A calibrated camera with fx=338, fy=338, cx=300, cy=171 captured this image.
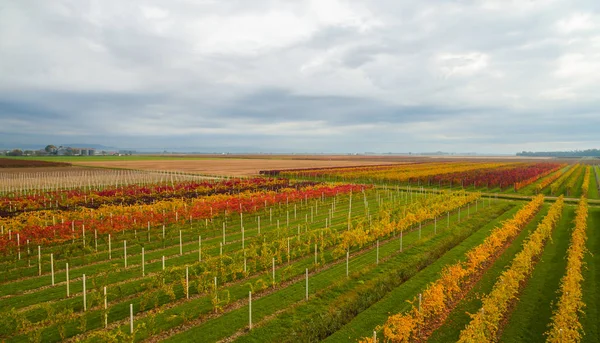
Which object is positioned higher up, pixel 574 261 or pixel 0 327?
pixel 574 261

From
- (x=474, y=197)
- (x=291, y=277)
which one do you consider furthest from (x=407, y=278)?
(x=474, y=197)

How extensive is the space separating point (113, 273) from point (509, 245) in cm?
1953

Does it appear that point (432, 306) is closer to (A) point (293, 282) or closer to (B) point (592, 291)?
(A) point (293, 282)

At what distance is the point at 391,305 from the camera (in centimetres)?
1150

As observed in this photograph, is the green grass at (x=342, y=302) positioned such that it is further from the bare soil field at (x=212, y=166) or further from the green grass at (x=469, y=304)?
the bare soil field at (x=212, y=166)

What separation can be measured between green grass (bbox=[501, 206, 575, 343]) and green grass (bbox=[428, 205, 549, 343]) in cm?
106

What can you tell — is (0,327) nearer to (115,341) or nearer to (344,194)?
(115,341)

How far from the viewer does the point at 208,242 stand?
19.3 meters

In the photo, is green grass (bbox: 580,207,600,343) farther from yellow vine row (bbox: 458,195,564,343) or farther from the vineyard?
yellow vine row (bbox: 458,195,564,343)

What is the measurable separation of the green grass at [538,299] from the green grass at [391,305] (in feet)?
9.80

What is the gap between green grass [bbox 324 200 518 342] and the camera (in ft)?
32.4

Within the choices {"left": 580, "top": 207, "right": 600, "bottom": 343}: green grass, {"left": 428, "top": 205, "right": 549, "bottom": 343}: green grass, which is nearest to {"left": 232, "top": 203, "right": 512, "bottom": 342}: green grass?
{"left": 428, "top": 205, "right": 549, "bottom": 343}: green grass

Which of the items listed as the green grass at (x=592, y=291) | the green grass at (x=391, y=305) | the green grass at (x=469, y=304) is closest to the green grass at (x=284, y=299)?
the green grass at (x=391, y=305)

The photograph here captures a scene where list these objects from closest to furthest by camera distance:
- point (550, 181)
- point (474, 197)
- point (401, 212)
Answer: point (401, 212)
point (474, 197)
point (550, 181)
